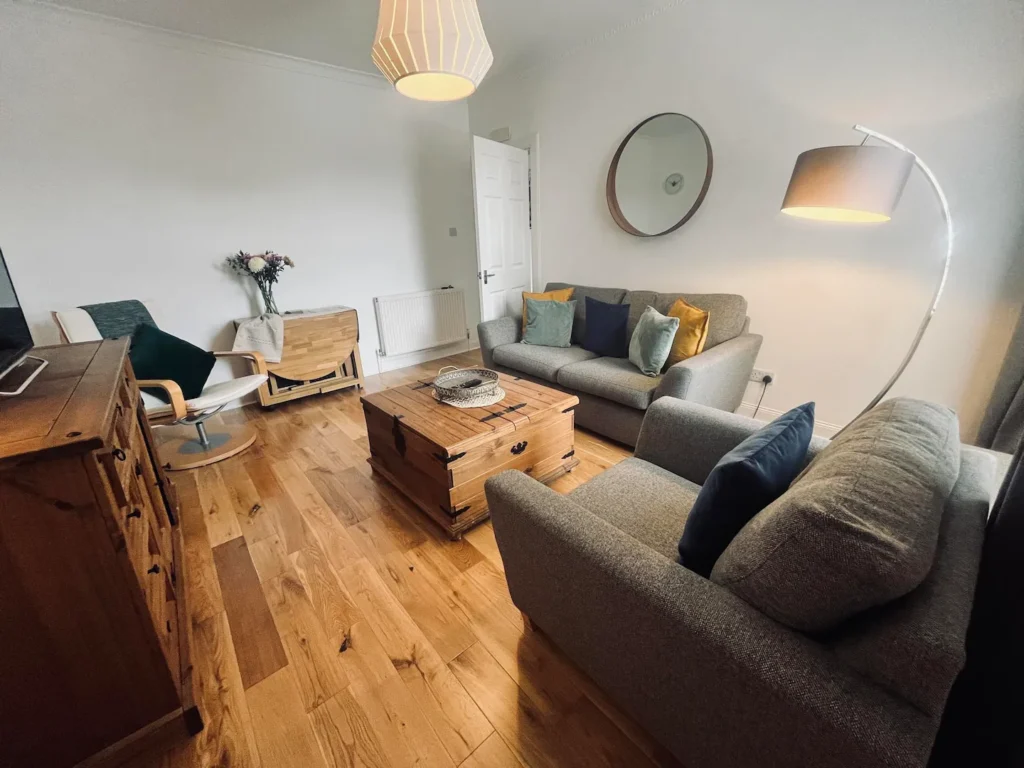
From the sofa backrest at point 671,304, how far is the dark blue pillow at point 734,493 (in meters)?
1.67

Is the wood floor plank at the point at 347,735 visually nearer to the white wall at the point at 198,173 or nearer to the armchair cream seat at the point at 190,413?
the armchair cream seat at the point at 190,413

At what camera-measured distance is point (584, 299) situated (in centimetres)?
317

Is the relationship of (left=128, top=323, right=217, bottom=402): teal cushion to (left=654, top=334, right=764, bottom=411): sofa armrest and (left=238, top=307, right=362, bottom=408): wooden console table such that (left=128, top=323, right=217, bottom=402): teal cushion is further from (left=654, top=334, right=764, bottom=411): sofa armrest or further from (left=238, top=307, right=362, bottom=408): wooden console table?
(left=654, top=334, right=764, bottom=411): sofa armrest

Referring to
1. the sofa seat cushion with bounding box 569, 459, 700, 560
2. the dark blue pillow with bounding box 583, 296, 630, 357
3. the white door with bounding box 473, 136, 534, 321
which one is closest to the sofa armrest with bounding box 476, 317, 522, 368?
the white door with bounding box 473, 136, 534, 321

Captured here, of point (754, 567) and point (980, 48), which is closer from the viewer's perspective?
point (754, 567)

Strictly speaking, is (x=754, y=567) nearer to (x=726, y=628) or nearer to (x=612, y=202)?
(x=726, y=628)

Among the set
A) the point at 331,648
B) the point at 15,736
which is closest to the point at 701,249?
the point at 331,648

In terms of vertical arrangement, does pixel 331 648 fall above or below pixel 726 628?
below

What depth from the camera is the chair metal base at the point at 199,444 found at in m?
2.38

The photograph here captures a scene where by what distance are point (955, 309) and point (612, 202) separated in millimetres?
2082

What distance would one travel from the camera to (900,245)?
80.2 inches

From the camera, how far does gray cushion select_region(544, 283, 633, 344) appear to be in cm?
304

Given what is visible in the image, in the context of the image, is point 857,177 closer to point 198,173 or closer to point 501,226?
point 501,226

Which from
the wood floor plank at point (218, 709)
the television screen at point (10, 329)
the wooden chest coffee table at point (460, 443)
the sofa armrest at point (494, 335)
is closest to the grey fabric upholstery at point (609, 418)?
the wooden chest coffee table at point (460, 443)
